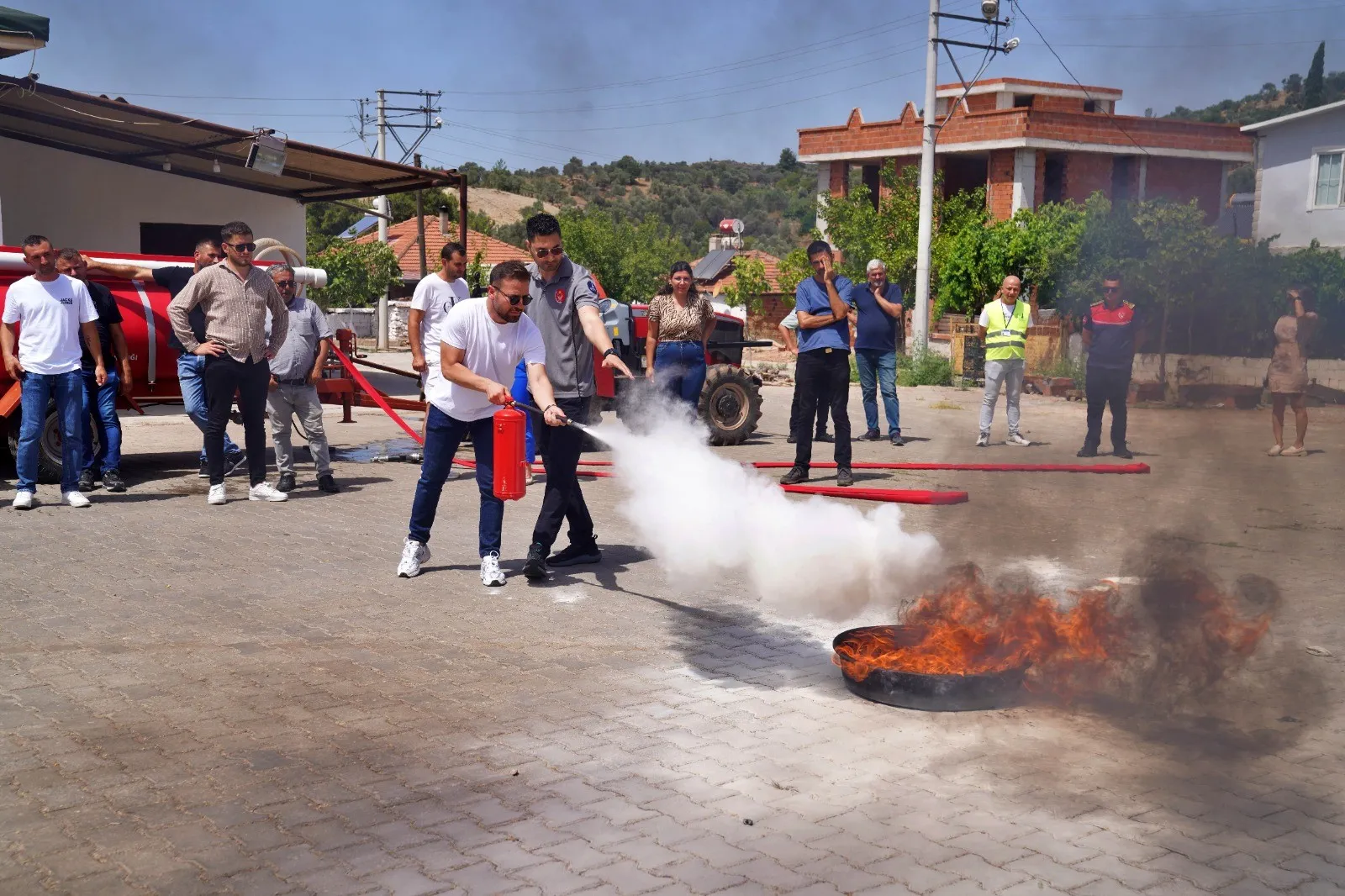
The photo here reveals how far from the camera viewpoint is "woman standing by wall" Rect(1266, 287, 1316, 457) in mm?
13125

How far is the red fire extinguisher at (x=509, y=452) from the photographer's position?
268 inches

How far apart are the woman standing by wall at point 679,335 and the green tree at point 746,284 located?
29.5 meters

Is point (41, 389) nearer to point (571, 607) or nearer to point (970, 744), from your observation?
point (571, 607)

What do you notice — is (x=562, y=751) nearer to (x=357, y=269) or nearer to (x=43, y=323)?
(x=43, y=323)

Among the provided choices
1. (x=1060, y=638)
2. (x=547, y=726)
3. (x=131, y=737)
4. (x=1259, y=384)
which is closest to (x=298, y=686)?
(x=131, y=737)

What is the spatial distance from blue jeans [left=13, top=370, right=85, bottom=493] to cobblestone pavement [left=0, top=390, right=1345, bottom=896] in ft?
4.83

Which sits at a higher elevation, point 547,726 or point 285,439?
point 285,439

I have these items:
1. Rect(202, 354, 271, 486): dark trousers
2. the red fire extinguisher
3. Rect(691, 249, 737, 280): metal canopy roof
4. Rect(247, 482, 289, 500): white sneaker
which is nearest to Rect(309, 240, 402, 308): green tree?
Rect(691, 249, 737, 280): metal canopy roof

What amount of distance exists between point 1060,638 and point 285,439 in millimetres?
7429

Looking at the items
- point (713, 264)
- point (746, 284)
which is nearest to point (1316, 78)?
point (746, 284)

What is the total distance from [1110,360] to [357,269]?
112ft

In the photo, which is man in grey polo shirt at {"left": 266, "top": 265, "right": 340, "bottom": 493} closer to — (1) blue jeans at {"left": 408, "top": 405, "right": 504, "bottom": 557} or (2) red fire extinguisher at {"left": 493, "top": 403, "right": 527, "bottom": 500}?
(1) blue jeans at {"left": 408, "top": 405, "right": 504, "bottom": 557}

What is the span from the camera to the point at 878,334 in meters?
14.4

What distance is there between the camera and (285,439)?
35.3ft
